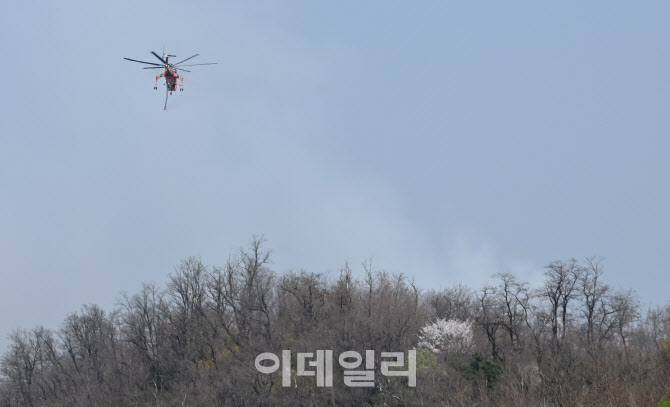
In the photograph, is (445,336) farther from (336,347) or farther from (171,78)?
(171,78)

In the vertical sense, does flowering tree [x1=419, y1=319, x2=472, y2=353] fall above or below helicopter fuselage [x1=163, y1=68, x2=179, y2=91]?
below

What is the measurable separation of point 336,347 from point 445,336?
12007 mm

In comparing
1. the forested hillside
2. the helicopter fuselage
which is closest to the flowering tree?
the forested hillside

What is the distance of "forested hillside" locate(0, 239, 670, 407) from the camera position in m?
46.6

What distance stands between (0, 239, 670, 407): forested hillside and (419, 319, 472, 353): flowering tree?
118mm

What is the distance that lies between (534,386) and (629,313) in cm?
3091

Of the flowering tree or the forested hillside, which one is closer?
the forested hillside

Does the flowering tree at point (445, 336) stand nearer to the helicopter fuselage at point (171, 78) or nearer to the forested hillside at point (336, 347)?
the forested hillside at point (336, 347)

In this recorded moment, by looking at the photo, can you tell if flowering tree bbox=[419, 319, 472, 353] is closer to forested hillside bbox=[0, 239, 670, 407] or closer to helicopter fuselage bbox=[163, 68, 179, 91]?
forested hillside bbox=[0, 239, 670, 407]

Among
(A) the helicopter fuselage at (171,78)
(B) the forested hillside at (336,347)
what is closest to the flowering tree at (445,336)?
(B) the forested hillside at (336,347)

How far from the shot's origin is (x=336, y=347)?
6375 centimetres

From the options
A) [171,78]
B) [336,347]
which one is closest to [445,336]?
[336,347]

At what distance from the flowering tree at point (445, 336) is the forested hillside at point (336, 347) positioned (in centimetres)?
12

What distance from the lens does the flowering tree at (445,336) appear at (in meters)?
69.0
